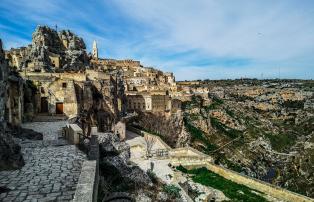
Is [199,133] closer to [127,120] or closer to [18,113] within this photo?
[127,120]

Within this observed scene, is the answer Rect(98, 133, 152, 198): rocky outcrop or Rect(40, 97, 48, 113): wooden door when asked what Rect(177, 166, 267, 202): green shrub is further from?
Rect(40, 97, 48, 113): wooden door

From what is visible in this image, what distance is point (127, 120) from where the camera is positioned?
145 ft

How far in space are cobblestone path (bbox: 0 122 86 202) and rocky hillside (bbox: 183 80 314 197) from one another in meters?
38.1

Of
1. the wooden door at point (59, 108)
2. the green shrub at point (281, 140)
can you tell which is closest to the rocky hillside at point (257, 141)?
the green shrub at point (281, 140)

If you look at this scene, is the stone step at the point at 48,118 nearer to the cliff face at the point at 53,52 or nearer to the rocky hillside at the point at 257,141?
the cliff face at the point at 53,52

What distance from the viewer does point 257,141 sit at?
7331cm

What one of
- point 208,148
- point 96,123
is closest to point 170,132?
point 208,148

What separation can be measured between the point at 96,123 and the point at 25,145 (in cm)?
1860

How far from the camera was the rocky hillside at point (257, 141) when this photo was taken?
53375 millimetres

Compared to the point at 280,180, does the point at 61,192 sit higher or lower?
higher

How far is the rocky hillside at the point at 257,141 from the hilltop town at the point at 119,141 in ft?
0.95

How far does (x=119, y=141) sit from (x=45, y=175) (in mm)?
12736

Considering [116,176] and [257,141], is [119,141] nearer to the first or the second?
[116,176]

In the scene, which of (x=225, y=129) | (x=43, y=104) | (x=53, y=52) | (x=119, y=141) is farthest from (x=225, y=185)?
(x=225, y=129)
